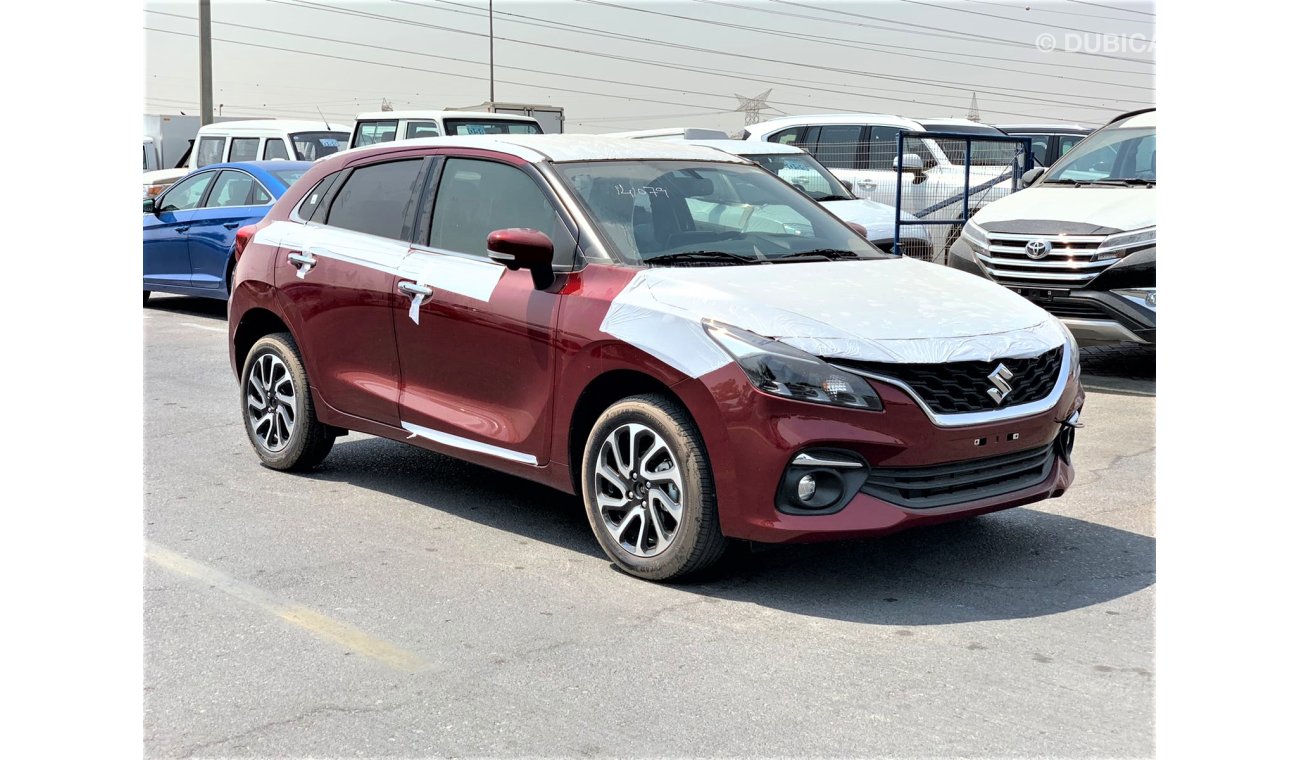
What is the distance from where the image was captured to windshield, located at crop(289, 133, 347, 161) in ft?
59.8

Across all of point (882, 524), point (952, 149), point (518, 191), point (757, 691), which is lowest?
point (757, 691)

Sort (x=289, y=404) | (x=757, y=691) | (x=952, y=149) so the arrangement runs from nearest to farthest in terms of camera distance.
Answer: (x=757, y=691)
(x=289, y=404)
(x=952, y=149)

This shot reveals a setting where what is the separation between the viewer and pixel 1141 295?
954 centimetres

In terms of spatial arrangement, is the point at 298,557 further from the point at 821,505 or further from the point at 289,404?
the point at 821,505

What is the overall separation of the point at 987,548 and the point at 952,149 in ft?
32.0

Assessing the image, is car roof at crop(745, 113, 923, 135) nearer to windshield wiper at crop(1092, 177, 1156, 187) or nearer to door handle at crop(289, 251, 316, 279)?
windshield wiper at crop(1092, 177, 1156, 187)

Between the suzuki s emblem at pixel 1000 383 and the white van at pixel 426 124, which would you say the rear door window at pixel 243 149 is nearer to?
the white van at pixel 426 124

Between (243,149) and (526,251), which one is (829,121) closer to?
(243,149)

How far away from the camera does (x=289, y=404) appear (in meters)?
Answer: 6.93

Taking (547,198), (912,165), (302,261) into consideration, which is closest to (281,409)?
(302,261)

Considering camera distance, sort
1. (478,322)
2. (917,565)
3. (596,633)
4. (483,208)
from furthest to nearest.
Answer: (483,208) < (478,322) < (917,565) < (596,633)

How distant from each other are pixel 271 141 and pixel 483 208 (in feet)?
44.0

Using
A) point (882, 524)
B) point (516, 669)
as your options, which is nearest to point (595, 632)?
point (516, 669)

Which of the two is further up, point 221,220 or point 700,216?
point 221,220
